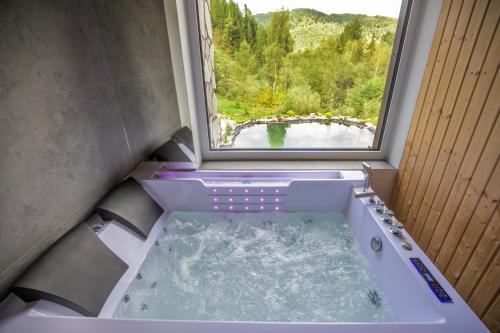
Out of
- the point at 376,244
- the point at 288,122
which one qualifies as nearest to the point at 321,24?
the point at 288,122

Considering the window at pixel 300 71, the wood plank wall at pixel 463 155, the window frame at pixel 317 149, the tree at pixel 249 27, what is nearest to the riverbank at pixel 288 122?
the window at pixel 300 71

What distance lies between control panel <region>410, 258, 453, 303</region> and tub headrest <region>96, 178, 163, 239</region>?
142 centimetres

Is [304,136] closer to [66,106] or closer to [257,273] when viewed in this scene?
[257,273]

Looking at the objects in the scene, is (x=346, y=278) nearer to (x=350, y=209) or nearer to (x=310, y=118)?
(x=350, y=209)

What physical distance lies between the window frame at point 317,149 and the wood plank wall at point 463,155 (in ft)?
0.90

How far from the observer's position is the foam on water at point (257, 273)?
1127mm

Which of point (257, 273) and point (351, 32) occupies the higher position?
point (351, 32)

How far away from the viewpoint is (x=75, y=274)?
1016 mm

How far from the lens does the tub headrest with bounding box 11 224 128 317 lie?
91cm

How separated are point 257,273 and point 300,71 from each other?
144 cm

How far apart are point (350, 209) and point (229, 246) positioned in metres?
0.83

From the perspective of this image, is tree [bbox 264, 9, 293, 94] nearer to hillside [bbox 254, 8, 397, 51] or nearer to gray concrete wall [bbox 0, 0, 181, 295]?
hillside [bbox 254, 8, 397, 51]

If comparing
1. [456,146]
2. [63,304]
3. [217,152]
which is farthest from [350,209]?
[63,304]

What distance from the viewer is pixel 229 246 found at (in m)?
1.48
